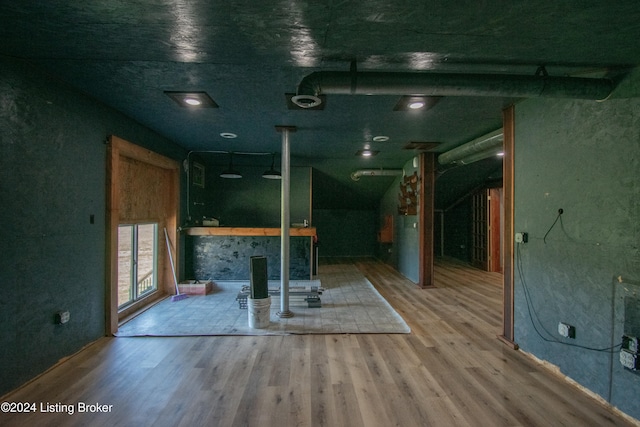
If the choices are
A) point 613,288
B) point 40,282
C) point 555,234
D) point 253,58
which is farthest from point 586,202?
point 40,282

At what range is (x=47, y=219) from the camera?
2643 millimetres

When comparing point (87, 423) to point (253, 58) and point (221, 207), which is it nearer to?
point (253, 58)

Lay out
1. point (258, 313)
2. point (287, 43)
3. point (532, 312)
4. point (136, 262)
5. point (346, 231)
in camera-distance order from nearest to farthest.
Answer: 1. point (287, 43)
2. point (532, 312)
3. point (258, 313)
4. point (136, 262)
5. point (346, 231)

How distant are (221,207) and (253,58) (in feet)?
17.9

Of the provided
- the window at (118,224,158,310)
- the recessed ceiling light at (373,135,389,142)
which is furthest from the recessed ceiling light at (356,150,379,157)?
the window at (118,224,158,310)

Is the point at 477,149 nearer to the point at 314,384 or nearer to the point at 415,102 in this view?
the point at 415,102

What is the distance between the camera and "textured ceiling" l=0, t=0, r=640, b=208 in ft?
5.32

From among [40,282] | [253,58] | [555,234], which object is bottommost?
[40,282]

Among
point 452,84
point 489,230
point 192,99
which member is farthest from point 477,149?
point 192,99

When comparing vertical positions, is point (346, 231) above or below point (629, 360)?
above

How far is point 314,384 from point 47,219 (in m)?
2.65

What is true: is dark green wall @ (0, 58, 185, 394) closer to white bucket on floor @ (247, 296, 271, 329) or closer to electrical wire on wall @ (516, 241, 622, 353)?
white bucket on floor @ (247, 296, 271, 329)

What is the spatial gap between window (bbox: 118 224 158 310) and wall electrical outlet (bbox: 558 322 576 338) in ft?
15.7

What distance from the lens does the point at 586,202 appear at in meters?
2.38
